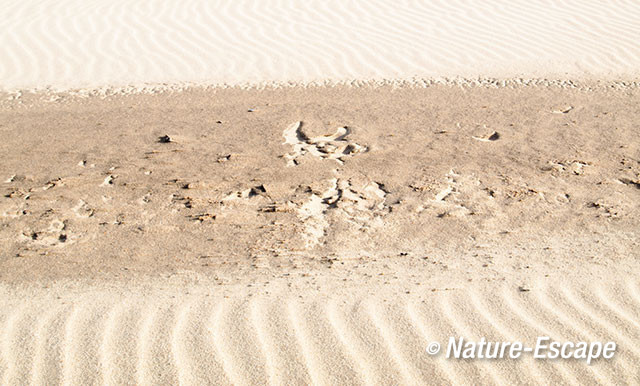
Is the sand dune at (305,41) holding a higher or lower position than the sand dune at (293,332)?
lower

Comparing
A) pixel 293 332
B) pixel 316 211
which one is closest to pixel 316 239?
pixel 316 211

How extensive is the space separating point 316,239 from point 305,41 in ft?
17.1

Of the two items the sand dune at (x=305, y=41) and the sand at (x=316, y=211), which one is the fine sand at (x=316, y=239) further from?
the sand dune at (x=305, y=41)

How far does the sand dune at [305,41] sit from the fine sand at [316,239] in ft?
3.99

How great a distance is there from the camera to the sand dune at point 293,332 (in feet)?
8.52

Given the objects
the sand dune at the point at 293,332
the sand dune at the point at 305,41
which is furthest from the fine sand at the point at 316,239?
the sand dune at the point at 305,41

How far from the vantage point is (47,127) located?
5660mm

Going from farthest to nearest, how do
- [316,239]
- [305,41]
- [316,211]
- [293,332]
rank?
[305,41] < [316,211] < [316,239] < [293,332]

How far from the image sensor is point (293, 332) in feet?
9.39

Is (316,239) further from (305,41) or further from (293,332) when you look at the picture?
(305,41)

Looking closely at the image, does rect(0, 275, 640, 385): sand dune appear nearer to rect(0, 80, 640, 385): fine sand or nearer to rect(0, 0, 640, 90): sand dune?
rect(0, 80, 640, 385): fine sand

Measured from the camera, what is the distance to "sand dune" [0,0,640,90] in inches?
286

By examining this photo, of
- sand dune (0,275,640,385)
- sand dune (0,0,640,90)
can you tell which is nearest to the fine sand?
sand dune (0,275,640,385)

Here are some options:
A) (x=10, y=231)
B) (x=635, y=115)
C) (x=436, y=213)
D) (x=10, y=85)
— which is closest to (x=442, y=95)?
(x=635, y=115)
